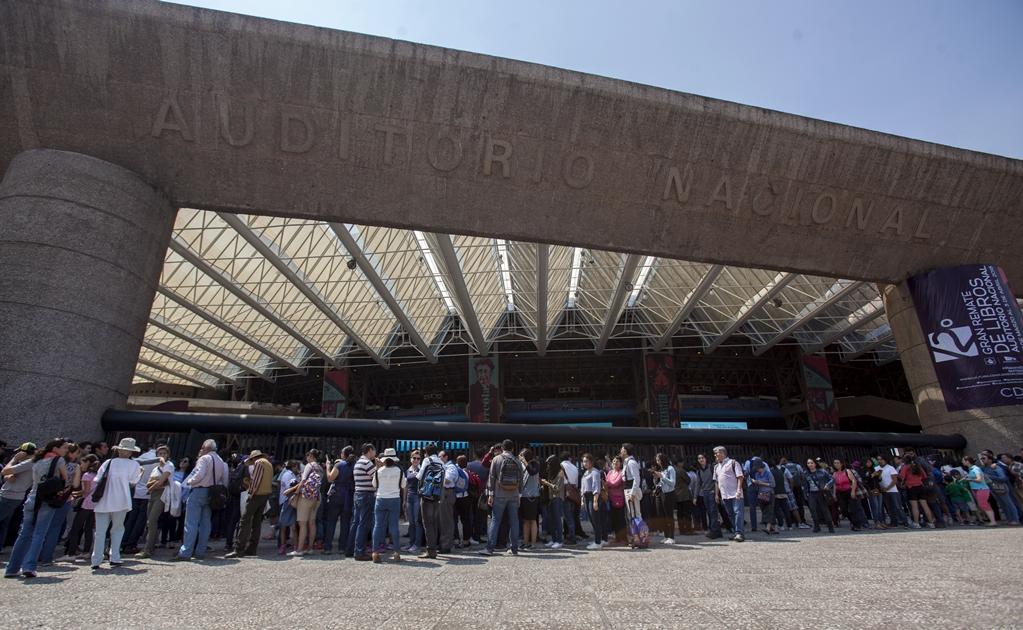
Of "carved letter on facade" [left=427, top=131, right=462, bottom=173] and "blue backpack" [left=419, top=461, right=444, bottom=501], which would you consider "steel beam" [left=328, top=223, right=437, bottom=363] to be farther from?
"blue backpack" [left=419, top=461, right=444, bottom=501]

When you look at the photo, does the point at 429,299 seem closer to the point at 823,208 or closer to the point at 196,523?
the point at 823,208

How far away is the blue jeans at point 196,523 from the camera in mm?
7242

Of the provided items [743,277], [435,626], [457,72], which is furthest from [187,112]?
[743,277]

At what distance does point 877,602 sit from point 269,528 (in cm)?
1276

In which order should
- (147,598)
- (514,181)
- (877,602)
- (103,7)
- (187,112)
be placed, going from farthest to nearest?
1. (514,181)
2. (187,112)
3. (103,7)
4. (147,598)
5. (877,602)

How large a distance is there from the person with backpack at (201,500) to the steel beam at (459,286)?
556 inches

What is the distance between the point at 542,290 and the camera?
26.7m

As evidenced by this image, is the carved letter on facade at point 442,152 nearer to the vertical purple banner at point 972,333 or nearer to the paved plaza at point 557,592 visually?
the paved plaza at point 557,592

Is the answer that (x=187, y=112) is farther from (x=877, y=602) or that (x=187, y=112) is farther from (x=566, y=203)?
(x=877, y=602)

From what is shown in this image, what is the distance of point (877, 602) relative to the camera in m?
3.93

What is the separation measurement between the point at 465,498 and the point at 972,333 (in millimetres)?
15438

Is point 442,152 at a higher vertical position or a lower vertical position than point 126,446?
higher

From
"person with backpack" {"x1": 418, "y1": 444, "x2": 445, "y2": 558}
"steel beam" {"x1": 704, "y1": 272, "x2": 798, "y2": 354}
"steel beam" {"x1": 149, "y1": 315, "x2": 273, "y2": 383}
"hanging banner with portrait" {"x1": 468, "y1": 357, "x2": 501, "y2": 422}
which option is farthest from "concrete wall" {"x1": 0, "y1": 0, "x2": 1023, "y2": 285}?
"hanging banner with portrait" {"x1": 468, "y1": 357, "x2": 501, "y2": 422}

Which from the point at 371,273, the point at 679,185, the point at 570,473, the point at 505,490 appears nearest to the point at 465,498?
the point at 505,490
